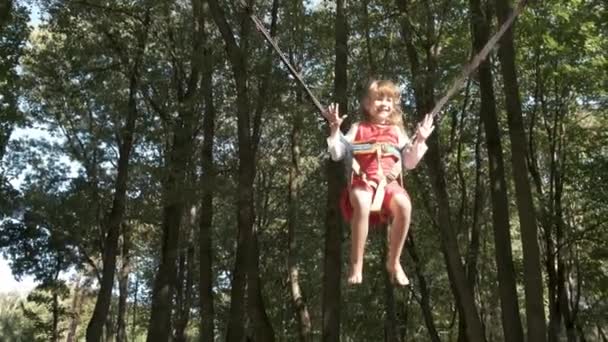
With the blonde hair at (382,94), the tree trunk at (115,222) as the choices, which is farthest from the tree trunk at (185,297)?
the blonde hair at (382,94)

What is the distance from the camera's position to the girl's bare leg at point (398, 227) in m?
4.73

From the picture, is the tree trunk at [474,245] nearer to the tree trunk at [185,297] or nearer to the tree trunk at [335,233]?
the tree trunk at [335,233]

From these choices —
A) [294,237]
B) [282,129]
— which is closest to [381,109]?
[294,237]

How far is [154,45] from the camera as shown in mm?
18438

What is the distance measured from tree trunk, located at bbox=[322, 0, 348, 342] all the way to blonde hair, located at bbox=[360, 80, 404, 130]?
267 inches

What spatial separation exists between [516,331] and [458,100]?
30.4 feet

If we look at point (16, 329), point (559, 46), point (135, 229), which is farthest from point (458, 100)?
point (16, 329)

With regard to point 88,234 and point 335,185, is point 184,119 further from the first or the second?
point 88,234

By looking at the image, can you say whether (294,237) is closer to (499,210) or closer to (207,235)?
(207,235)

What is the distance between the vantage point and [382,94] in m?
4.85

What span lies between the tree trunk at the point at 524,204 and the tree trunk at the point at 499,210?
0.95 m

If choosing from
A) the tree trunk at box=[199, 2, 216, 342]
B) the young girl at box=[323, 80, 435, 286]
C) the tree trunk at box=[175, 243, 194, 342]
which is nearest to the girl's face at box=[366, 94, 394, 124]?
the young girl at box=[323, 80, 435, 286]

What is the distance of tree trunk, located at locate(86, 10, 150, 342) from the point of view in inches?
682

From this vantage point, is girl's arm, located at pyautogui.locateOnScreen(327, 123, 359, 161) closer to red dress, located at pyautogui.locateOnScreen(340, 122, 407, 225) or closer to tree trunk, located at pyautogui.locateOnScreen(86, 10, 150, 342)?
red dress, located at pyautogui.locateOnScreen(340, 122, 407, 225)
